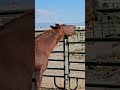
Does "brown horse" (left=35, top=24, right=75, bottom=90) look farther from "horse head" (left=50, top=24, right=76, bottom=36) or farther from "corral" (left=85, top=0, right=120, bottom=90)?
"corral" (left=85, top=0, right=120, bottom=90)

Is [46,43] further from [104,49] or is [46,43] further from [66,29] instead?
[104,49]

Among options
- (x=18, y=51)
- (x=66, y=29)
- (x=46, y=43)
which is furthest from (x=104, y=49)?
(x=66, y=29)

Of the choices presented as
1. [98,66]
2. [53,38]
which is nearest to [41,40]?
[53,38]

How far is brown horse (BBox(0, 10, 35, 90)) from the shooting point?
2.47 metres

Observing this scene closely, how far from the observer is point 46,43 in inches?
220

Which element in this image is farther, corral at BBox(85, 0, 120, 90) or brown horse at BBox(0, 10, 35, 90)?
brown horse at BBox(0, 10, 35, 90)

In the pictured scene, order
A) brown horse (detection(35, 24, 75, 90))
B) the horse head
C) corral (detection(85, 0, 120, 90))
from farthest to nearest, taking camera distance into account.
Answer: the horse head
brown horse (detection(35, 24, 75, 90))
corral (detection(85, 0, 120, 90))

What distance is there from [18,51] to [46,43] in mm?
3035

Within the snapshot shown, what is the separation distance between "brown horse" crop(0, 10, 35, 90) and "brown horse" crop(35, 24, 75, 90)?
85.9 inches

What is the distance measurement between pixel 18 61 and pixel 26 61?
6cm

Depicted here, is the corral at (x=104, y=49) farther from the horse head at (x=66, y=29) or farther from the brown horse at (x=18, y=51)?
the horse head at (x=66, y=29)

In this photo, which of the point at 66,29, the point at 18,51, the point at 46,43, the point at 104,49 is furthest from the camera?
the point at 66,29

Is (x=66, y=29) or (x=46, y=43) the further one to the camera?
(x=66, y=29)

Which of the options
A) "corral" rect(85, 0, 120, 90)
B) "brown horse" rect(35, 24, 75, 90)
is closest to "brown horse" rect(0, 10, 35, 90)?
"corral" rect(85, 0, 120, 90)
